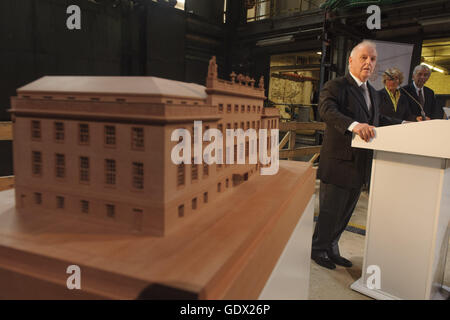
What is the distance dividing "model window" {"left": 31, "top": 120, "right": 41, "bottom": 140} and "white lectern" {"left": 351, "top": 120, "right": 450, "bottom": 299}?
234cm

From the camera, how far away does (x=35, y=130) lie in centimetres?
138

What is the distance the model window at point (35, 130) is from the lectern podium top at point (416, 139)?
2337 mm

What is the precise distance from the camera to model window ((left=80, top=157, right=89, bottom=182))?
1306 millimetres

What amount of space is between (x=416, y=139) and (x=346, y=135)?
706mm

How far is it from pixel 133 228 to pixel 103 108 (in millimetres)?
474

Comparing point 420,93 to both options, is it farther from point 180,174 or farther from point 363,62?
point 180,174

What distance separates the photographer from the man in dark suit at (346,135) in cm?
318

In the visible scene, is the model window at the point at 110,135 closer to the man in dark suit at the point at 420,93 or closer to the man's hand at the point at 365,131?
the man's hand at the point at 365,131

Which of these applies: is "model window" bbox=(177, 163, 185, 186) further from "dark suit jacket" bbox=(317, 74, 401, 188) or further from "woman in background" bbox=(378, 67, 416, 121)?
"woman in background" bbox=(378, 67, 416, 121)

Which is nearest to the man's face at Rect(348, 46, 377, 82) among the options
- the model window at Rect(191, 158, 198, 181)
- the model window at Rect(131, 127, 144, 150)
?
the model window at Rect(191, 158, 198, 181)

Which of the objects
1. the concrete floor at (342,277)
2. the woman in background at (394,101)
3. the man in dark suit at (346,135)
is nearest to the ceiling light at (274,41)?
the woman in background at (394,101)

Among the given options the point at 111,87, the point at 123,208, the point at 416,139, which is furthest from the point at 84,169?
the point at 416,139

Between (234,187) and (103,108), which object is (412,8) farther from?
(103,108)
